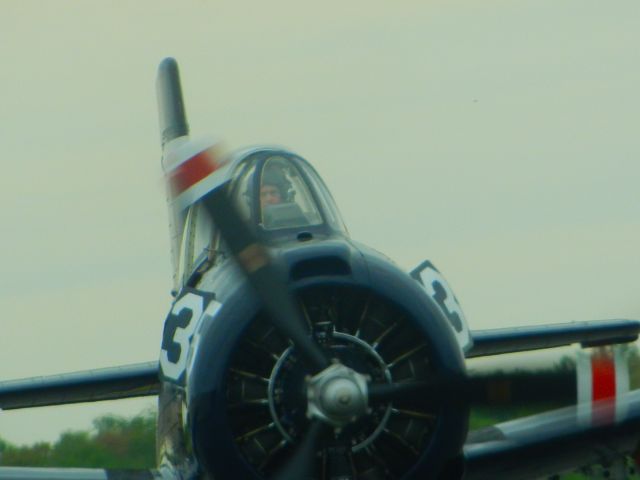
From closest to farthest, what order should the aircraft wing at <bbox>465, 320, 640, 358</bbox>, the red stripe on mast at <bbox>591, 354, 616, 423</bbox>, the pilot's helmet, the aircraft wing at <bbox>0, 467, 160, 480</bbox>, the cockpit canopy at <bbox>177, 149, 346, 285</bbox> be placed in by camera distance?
the red stripe on mast at <bbox>591, 354, 616, 423</bbox>
the cockpit canopy at <bbox>177, 149, 346, 285</bbox>
the pilot's helmet
the aircraft wing at <bbox>0, 467, 160, 480</bbox>
the aircraft wing at <bbox>465, 320, 640, 358</bbox>

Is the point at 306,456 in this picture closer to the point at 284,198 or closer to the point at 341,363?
the point at 341,363

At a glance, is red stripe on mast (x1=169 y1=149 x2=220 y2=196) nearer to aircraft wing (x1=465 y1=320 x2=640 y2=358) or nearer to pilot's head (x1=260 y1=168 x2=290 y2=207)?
pilot's head (x1=260 y1=168 x2=290 y2=207)

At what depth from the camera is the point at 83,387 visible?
41.6 feet

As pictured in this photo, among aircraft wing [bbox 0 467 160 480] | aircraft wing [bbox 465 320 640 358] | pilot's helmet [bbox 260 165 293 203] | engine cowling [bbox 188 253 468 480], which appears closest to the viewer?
engine cowling [bbox 188 253 468 480]

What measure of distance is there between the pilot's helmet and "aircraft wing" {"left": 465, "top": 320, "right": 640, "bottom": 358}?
362cm

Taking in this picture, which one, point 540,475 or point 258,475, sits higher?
point 258,475


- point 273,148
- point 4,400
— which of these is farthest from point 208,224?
point 4,400

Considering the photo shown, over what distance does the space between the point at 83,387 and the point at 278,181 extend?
148 inches

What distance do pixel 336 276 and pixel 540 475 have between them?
245 cm

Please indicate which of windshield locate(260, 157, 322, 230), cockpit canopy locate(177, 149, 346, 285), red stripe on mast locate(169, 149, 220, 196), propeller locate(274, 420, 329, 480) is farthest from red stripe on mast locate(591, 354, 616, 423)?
red stripe on mast locate(169, 149, 220, 196)

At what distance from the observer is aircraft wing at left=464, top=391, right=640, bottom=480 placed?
30.8ft

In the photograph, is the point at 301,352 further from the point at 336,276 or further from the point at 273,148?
the point at 273,148

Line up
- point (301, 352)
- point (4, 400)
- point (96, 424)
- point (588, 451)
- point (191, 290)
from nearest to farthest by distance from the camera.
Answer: point (301, 352), point (191, 290), point (588, 451), point (4, 400), point (96, 424)

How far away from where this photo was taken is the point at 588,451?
10.0m
